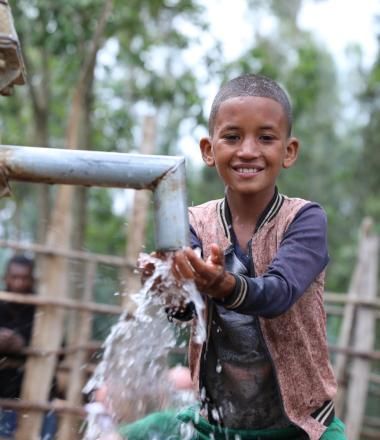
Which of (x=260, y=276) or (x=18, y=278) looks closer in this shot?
(x=260, y=276)

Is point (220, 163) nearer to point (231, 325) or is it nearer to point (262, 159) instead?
point (262, 159)

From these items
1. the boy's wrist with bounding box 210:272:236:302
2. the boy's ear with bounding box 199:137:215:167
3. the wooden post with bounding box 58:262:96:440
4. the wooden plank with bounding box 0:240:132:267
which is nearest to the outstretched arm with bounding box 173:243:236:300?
the boy's wrist with bounding box 210:272:236:302

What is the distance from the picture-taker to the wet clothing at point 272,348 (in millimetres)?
2146

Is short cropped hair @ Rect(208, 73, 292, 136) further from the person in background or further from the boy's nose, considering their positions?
the person in background

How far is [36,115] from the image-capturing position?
359 inches

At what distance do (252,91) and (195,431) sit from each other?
3.24 feet

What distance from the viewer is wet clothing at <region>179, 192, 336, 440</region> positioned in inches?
84.5

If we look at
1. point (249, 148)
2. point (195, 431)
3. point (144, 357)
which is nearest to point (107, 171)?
point (249, 148)

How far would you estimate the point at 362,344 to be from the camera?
634 cm

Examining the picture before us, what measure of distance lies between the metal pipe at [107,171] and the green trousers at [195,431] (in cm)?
74

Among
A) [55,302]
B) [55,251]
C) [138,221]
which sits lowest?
[55,302]

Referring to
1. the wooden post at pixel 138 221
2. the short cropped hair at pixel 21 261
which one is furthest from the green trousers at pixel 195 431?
the wooden post at pixel 138 221

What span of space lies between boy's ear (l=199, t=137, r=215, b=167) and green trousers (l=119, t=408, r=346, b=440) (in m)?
0.72

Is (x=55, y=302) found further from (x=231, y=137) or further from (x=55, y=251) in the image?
(x=231, y=137)
